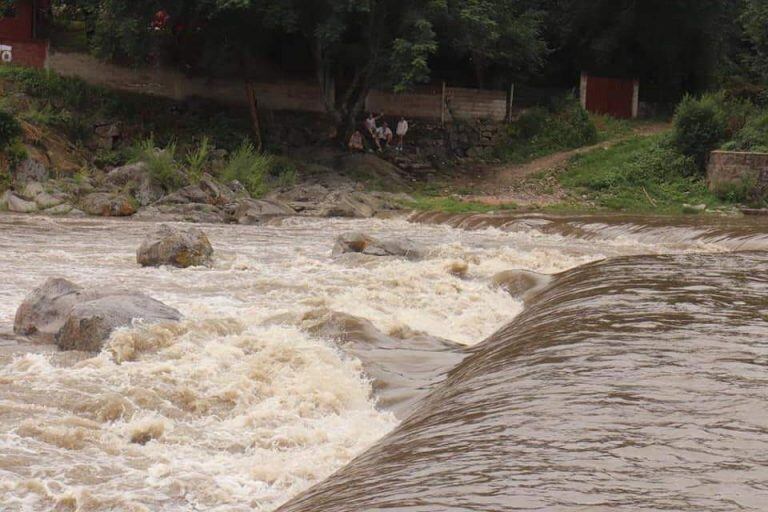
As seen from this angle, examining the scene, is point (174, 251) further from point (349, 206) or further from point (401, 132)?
point (401, 132)

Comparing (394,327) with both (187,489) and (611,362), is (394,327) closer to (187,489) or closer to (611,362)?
(611,362)

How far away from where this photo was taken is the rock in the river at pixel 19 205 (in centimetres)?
2175

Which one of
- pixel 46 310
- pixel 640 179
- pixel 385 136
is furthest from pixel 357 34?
pixel 46 310

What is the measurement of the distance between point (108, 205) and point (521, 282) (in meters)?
12.7

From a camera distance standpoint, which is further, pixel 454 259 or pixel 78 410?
pixel 454 259

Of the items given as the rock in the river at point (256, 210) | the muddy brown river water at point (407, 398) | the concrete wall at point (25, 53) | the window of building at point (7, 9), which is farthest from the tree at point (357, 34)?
the muddy brown river water at point (407, 398)

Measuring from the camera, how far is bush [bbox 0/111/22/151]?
24094 millimetres

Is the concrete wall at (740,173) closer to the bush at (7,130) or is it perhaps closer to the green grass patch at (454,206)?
the green grass patch at (454,206)

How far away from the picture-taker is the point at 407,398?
7469mm

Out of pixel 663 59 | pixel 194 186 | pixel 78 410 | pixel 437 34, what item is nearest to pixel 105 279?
pixel 78 410

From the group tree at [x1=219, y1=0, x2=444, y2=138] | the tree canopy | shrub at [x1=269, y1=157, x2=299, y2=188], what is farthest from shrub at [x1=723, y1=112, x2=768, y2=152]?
shrub at [x1=269, y1=157, x2=299, y2=188]

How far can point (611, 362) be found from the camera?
673 centimetres

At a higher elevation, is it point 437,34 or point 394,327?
point 437,34

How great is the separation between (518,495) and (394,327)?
5302 mm
